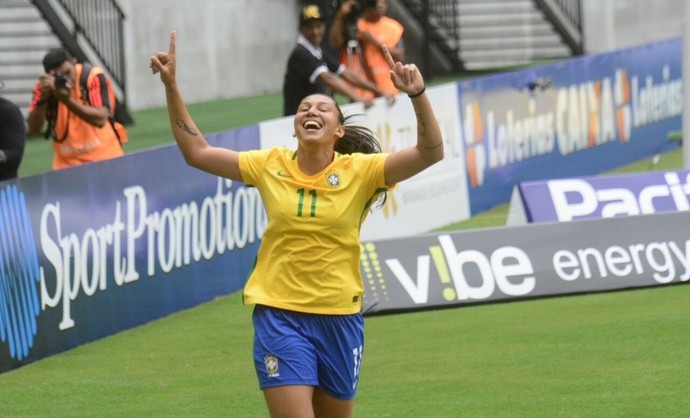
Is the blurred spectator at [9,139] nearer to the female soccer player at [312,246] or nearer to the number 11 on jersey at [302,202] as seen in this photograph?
the female soccer player at [312,246]

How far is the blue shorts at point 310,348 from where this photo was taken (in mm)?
6270

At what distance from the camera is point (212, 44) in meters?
27.7

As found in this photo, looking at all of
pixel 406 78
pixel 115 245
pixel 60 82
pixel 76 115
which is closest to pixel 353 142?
pixel 406 78

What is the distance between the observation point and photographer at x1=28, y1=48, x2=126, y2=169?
39.7 feet

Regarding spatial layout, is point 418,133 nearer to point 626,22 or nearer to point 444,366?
point 444,366

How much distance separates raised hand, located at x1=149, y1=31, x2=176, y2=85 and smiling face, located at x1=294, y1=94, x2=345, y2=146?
552mm

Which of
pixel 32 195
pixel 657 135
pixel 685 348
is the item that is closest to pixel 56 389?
pixel 32 195

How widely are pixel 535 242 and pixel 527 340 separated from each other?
1737 millimetres

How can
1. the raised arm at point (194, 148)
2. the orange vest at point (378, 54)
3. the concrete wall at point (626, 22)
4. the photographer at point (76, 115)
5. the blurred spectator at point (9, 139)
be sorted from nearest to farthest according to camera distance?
1. the raised arm at point (194, 148)
2. the blurred spectator at point (9, 139)
3. the photographer at point (76, 115)
4. the orange vest at point (378, 54)
5. the concrete wall at point (626, 22)

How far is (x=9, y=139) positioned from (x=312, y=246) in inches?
198

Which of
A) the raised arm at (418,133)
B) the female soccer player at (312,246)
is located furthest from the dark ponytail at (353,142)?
the raised arm at (418,133)

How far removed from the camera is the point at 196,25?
89.8ft

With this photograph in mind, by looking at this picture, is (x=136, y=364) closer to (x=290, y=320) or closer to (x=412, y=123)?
(x=290, y=320)

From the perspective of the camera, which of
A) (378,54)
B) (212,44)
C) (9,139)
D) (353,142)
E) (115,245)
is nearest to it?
(353,142)
